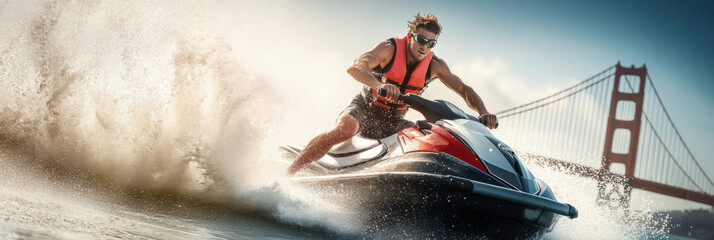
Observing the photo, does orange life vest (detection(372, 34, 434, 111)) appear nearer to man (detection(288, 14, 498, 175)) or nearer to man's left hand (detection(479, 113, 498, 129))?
man (detection(288, 14, 498, 175))

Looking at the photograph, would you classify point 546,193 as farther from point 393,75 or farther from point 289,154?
point 289,154

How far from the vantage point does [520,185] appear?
8.34ft

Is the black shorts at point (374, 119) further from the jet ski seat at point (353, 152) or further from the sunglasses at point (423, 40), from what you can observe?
the sunglasses at point (423, 40)

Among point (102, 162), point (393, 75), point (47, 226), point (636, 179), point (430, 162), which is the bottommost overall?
point (47, 226)

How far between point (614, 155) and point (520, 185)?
24592 millimetres

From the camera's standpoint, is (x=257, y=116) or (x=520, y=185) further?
(x=257, y=116)

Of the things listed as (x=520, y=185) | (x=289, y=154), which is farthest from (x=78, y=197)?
(x=520, y=185)

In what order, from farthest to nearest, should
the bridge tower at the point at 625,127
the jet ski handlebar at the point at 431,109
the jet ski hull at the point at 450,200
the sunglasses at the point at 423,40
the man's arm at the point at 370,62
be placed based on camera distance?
the bridge tower at the point at 625,127, the sunglasses at the point at 423,40, the man's arm at the point at 370,62, the jet ski handlebar at the point at 431,109, the jet ski hull at the point at 450,200

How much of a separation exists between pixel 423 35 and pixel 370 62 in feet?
1.25

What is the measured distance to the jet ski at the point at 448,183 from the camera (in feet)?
7.82

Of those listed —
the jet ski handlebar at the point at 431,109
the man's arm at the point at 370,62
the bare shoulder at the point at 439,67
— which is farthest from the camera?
the bare shoulder at the point at 439,67

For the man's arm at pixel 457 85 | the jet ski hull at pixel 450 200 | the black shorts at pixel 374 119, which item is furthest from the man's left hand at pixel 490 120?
the jet ski hull at pixel 450 200

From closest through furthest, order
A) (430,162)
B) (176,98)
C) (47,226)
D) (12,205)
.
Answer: (47,226) → (12,205) → (430,162) → (176,98)

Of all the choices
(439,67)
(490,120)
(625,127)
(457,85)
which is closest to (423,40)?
(439,67)
